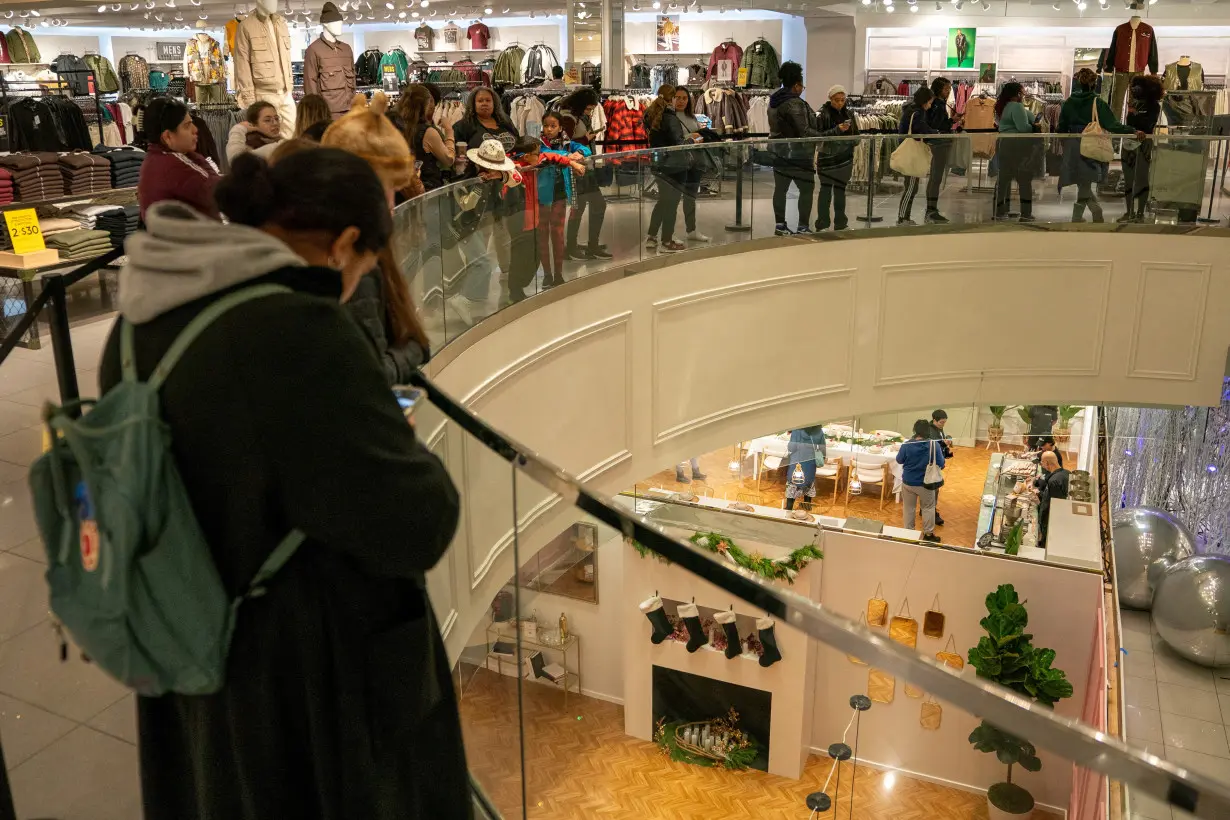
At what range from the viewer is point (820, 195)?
8539mm

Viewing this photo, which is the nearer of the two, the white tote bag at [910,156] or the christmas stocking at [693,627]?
the christmas stocking at [693,627]

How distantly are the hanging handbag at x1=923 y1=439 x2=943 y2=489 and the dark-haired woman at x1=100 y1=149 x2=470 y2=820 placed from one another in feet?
31.2

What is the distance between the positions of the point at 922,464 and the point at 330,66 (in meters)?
6.79

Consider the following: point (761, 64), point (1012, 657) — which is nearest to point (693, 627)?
point (1012, 657)

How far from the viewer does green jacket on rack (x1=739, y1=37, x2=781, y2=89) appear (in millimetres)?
13055

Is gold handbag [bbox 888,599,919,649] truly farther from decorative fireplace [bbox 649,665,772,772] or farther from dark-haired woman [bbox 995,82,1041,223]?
dark-haired woman [bbox 995,82,1041,223]

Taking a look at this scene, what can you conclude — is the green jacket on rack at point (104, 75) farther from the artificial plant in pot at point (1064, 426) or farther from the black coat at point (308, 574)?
the black coat at point (308, 574)

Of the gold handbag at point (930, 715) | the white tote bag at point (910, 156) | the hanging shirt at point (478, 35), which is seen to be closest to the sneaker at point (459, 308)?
the gold handbag at point (930, 715)

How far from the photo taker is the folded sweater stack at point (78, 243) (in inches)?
247

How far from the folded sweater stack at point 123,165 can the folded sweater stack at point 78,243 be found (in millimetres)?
1351

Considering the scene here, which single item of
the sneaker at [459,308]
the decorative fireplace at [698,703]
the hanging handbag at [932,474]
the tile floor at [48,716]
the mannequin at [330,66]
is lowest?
the hanging handbag at [932,474]

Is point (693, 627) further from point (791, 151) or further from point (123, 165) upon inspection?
point (123, 165)

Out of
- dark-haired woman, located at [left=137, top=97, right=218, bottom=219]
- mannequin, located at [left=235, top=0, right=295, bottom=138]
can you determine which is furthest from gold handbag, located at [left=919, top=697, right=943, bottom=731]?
mannequin, located at [left=235, top=0, right=295, bottom=138]

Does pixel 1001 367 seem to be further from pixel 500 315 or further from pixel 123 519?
pixel 123 519
